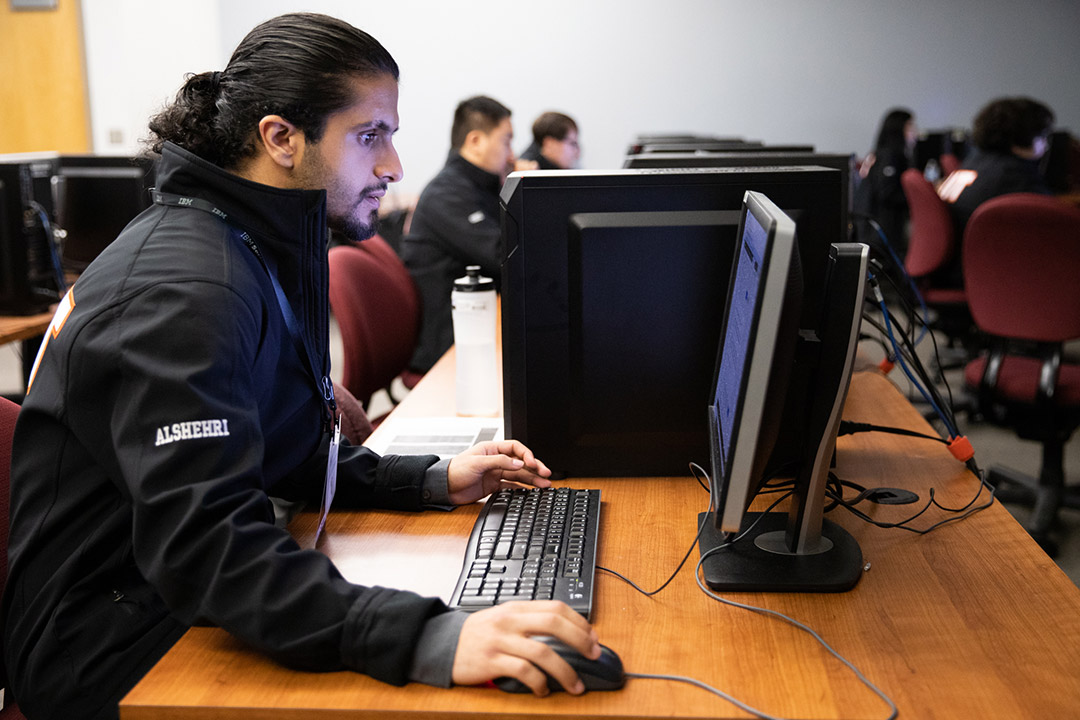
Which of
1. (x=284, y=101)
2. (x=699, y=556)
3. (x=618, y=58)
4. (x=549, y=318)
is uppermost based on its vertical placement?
(x=618, y=58)

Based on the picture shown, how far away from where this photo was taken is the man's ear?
1111mm

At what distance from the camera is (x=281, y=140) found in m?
1.13

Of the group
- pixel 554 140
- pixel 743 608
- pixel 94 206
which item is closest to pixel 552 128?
pixel 554 140

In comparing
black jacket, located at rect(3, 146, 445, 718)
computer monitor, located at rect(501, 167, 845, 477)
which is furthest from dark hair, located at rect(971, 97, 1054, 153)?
black jacket, located at rect(3, 146, 445, 718)

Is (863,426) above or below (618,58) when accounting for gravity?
below

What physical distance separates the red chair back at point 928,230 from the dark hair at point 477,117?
198 cm

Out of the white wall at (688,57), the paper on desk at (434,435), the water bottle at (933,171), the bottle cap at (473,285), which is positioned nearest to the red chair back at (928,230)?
the water bottle at (933,171)

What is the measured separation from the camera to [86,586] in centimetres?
100

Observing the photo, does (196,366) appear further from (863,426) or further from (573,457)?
(863,426)

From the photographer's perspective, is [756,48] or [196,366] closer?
[196,366]

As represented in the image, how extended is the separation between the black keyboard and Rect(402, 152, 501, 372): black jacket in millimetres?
1940

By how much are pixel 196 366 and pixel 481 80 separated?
20.7 feet

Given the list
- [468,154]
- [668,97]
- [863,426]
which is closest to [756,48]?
[668,97]

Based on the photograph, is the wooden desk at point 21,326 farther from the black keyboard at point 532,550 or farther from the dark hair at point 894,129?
the dark hair at point 894,129
